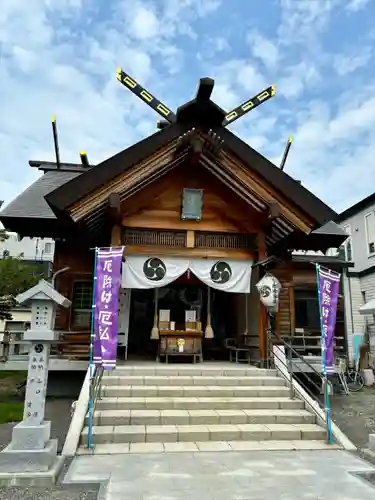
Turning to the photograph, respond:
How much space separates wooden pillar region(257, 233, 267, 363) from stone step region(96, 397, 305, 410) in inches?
71.2

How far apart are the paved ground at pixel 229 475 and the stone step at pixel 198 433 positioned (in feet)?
2.02

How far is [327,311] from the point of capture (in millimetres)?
7293

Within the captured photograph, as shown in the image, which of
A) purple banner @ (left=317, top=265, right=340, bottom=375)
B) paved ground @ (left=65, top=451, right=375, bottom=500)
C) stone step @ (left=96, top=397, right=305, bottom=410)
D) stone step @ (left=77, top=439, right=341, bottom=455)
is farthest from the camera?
stone step @ (left=96, top=397, right=305, bottom=410)

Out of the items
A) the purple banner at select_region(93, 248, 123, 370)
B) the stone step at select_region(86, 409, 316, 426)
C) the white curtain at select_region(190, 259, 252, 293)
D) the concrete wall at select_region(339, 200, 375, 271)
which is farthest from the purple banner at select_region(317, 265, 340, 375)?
the concrete wall at select_region(339, 200, 375, 271)

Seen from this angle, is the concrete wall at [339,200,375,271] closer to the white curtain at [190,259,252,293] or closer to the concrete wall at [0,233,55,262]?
the white curtain at [190,259,252,293]

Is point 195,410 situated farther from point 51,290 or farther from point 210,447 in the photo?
point 51,290

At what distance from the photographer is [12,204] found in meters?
11.5

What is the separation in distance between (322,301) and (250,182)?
12.7ft

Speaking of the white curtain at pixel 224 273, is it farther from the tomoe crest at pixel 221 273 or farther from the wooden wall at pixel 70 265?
the wooden wall at pixel 70 265

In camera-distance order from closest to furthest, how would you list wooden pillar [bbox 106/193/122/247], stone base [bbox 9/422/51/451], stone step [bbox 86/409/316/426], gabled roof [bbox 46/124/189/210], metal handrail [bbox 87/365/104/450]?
stone base [bbox 9/422/51/451] → metal handrail [bbox 87/365/104/450] → stone step [bbox 86/409/316/426] → gabled roof [bbox 46/124/189/210] → wooden pillar [bbox 106/193/122/247]

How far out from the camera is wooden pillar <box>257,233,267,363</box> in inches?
376

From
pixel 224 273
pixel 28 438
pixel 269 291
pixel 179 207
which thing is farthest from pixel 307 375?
pixel 28 438

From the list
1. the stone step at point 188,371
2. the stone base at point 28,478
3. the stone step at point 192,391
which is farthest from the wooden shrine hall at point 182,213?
the stone base at point 28,478

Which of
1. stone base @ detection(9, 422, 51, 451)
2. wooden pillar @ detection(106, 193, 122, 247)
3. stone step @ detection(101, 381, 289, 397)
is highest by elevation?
wooden pillar @ detection(106, 193, 122, 247)
